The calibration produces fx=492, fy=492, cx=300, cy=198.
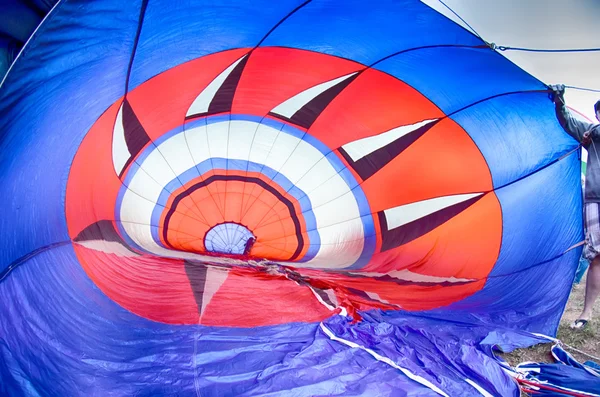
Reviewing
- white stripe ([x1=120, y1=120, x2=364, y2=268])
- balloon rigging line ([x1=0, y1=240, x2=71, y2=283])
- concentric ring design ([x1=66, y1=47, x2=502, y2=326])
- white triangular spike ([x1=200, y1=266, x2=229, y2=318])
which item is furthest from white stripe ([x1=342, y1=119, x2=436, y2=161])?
balloon rigging line ([x1=0, y1=240, x2=71, y2=283])

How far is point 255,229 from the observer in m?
2.73

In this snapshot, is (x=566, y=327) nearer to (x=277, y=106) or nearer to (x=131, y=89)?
(x=277, y=106)

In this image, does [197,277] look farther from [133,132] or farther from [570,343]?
[570,343]

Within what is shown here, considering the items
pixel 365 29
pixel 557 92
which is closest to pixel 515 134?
pixel 557 92

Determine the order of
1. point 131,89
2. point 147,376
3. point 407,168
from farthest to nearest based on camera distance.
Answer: point 407,168, point 131,89, point 147,376

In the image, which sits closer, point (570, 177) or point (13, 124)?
point (13, 124)

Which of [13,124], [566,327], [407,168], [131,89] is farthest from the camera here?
[407,168]

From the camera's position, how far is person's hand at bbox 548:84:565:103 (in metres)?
2.07

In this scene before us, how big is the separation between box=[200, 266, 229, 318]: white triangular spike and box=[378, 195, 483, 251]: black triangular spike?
0.89 metres

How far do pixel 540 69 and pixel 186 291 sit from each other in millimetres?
1768

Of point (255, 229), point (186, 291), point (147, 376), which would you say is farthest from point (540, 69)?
point (147, 376)

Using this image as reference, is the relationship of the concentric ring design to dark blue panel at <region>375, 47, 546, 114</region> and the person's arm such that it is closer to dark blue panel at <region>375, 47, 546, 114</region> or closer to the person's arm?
dark blue panel at <region>375, 47, 546, 114</region>

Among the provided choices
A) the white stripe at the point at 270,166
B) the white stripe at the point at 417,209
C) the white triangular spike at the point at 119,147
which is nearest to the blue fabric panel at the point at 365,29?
the white stripe at the point at 270,166

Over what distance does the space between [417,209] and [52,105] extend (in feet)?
5.81
